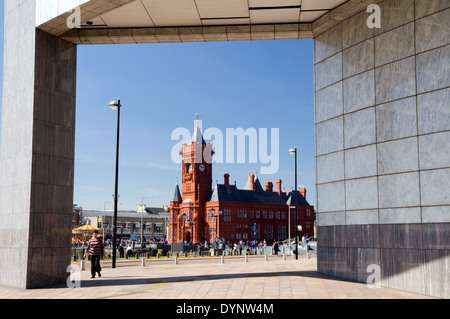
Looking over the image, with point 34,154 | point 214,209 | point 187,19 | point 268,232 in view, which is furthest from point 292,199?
point 34,154

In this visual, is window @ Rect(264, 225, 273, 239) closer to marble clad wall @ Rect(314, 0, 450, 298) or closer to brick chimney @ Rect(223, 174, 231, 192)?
brick chimney @ Rect(223, 174, 231, 192)

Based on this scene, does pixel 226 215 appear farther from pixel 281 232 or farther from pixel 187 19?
pixel 187 19

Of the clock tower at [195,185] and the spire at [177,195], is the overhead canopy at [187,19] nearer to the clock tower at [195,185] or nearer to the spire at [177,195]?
the clock tower at [195,185]

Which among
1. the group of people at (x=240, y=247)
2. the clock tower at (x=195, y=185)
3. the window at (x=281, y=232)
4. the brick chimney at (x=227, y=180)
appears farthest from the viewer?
the window at (x=281, y=232)

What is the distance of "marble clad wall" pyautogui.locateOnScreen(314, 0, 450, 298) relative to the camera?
11930 mm

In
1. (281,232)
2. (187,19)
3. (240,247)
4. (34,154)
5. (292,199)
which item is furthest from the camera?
(292,199)

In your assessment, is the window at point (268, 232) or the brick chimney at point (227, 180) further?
the window at point (268, 232)

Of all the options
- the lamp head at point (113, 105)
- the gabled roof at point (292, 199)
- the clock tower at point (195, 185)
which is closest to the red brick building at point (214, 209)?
the clock tower at point (195, 185)

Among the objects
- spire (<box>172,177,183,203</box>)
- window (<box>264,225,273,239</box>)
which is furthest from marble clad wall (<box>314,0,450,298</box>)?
spire (<box>172,177,183,203</box>)

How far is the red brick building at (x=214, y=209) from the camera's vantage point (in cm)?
10931

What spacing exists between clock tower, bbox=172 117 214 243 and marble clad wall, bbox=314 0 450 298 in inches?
3748

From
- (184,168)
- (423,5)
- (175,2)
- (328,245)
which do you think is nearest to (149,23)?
(175,2)

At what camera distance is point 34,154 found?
14.4m

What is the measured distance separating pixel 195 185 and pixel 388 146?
100 meters
